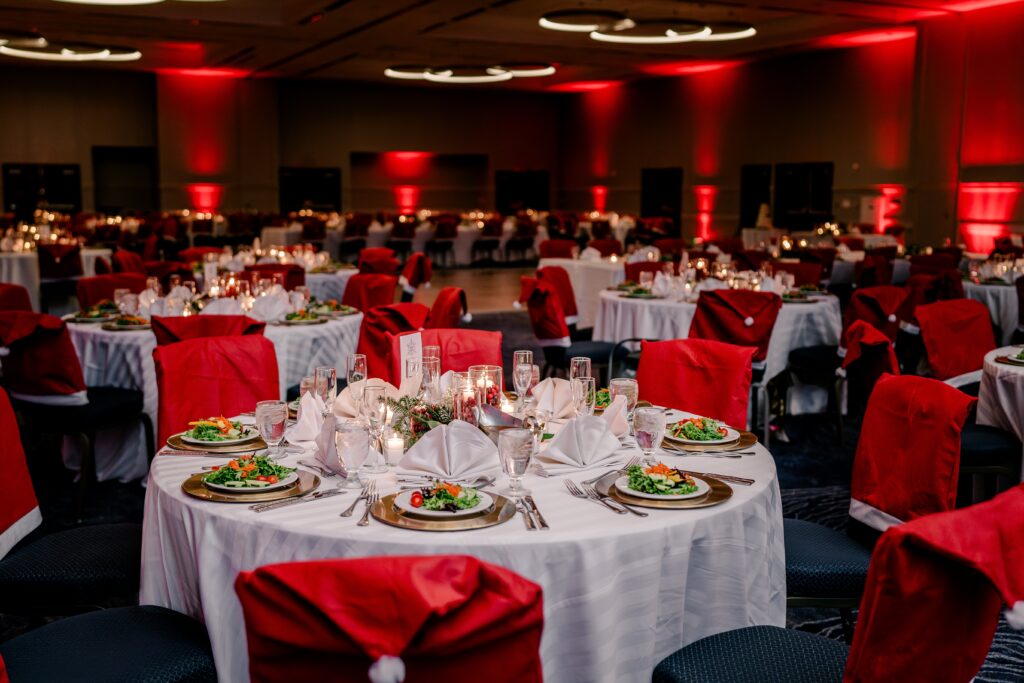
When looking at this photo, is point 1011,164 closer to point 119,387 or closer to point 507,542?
point 119,387

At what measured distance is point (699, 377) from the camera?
142 inches

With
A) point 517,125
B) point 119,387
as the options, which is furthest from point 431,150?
point 119,387

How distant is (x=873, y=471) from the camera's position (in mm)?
2986

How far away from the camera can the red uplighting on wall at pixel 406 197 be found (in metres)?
24.8

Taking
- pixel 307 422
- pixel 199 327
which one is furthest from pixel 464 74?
pixel 307 422

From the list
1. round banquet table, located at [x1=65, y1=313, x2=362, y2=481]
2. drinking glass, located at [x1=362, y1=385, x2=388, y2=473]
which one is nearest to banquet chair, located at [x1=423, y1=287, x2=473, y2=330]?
round banquet table, located at [x1=65, y1=313, x2=362, y2=481]

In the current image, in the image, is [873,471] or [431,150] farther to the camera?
[431,150]

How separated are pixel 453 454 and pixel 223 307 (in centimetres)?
344

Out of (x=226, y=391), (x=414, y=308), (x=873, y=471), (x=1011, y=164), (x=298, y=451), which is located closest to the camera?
(x=298, y=451)

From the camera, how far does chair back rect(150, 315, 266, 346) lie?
15.0ft

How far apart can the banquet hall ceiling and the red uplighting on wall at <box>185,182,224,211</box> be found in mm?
2820

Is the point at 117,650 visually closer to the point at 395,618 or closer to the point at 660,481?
the point at 395,618

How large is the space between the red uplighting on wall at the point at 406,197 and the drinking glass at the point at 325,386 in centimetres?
2225

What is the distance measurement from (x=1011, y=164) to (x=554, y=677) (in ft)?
45.7
